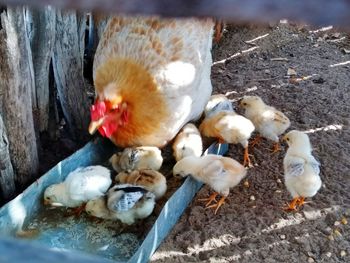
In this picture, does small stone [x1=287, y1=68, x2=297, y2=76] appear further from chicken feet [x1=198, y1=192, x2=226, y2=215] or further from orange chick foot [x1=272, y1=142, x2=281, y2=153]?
chicken feet [x1=198, y1=192, x2=226, y2=215]

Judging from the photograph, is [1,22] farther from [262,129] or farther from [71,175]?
[262,129]

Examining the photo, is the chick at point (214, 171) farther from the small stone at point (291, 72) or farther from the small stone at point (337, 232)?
the small stone at point (291, 72)

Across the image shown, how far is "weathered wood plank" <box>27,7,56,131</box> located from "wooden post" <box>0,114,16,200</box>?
341mm

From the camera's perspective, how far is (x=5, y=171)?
2.08 meters

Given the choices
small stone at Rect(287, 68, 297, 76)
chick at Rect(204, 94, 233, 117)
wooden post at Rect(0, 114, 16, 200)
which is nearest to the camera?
wooden post at Rect(0, 114, 16, 200)

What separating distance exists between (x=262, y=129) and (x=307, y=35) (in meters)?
1.69

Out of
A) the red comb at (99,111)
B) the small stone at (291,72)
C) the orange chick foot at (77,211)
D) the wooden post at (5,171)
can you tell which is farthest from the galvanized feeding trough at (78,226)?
the small stone at (291,72)

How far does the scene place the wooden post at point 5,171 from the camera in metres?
1.99

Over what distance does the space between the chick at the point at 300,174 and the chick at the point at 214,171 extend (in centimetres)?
20

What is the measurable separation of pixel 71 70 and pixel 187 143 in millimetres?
649

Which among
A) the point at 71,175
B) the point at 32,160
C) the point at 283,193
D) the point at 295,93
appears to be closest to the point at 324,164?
the point at 283,193

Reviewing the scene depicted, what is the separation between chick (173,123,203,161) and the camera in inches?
91.7

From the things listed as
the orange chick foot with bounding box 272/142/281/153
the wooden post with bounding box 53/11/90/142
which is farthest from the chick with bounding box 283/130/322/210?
the wooden post with bounding box 53/11/90/142

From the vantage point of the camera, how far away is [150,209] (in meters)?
2.06
